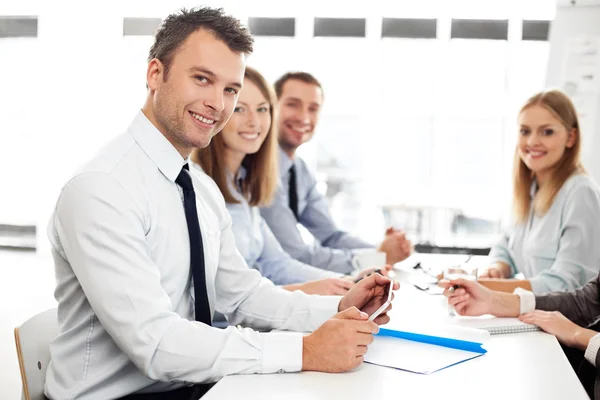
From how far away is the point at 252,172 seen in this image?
2.71m

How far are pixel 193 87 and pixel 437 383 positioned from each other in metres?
0.89

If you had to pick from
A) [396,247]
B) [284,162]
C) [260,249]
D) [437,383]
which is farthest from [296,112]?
[437,383]

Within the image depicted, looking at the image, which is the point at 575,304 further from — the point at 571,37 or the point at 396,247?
the point at 571,37

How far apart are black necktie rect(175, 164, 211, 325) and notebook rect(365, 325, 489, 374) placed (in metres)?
0.42

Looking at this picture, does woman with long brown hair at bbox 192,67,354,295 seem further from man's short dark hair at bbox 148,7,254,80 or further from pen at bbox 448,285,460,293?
man's short dark hair at bbox 148,7,254,80

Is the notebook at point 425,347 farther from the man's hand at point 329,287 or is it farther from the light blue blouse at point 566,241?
the light blue blouse at point 566,241

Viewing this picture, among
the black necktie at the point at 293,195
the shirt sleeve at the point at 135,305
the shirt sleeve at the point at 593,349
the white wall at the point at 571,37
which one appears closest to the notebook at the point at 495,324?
the shirt sleeve at the point at 593,349

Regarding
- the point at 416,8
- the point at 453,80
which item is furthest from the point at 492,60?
the point at 416,8

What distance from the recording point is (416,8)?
7305 mm

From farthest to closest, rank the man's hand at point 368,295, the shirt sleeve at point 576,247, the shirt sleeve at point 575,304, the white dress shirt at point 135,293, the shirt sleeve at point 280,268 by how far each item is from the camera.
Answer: the shirt sleeve at point 280,268, the shirt sleeve at point 576,247, the shirt sleeve at point 575,304, the man's hand at point 368,295, the white dress shirt at point 135,293

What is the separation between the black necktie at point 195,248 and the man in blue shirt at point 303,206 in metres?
1.41

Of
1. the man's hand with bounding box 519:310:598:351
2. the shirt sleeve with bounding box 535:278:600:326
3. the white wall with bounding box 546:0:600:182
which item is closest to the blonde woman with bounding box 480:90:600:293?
the shirt sleeve with bounding box 535:278:600:326

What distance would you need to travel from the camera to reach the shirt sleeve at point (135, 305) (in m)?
1.35

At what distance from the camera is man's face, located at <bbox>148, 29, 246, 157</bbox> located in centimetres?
162
